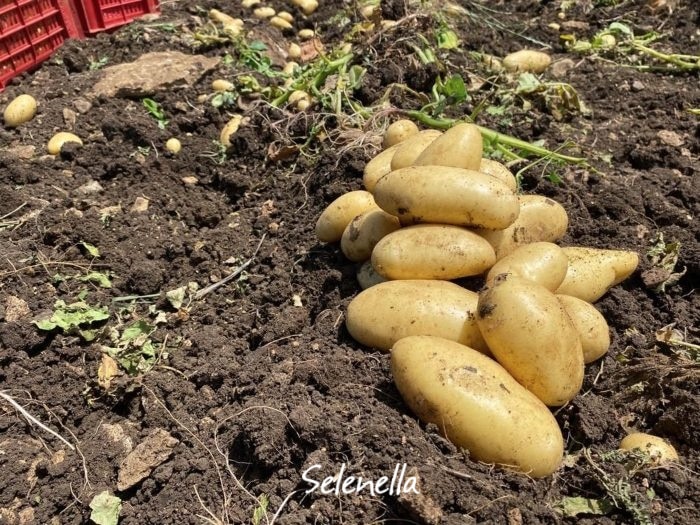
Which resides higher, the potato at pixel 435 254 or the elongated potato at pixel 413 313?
the potato at pixel 435 254

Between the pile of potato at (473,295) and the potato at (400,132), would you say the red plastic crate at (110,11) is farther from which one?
the pile of potato at (473,295)

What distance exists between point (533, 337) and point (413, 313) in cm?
45

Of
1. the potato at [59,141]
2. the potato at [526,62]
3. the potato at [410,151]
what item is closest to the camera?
the potato at [410,151]

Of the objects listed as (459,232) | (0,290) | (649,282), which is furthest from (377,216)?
(0,290)

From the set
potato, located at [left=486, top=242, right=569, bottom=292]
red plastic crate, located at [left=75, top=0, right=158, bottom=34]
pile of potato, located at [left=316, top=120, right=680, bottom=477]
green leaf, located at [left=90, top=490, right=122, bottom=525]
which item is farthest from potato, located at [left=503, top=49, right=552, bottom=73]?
green leaf, located at [left=90, top=490, right=122, bottom=525]

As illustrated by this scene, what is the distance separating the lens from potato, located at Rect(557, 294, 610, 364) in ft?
7.61

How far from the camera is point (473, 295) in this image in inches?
93.0

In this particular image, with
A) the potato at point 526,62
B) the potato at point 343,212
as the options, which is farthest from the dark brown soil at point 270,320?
the potato at point 526,62

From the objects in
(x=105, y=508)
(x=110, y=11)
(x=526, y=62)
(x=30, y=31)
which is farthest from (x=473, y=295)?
(x=110, y=11)

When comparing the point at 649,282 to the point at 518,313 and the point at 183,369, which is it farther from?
the point at 183,369

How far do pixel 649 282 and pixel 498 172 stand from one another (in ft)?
2.80

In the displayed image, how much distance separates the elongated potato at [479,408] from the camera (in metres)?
1.95

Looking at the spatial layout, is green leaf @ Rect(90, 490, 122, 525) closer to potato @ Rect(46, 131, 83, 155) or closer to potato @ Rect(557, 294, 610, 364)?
potato @ Rect(557, 294, 610, 364)

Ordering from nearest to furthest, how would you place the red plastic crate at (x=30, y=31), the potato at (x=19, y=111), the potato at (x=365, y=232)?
1. the potato at (x=365, y=232)
2. the potato at (x=19, y=111)
3. the red plastic crate at (x=30, y=31)
